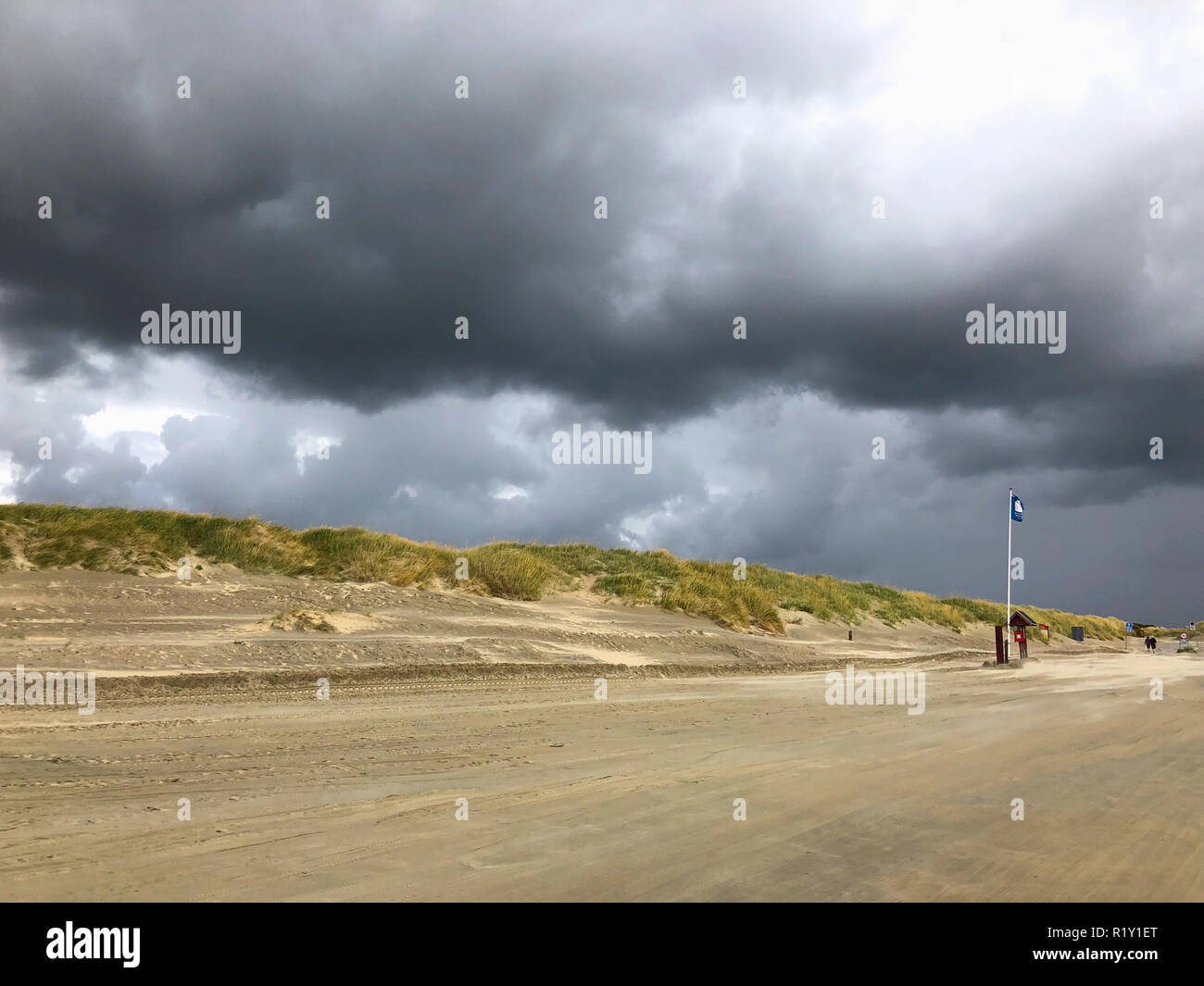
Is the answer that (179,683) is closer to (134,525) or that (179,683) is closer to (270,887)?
(270,887)

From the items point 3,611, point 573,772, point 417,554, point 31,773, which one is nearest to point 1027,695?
point 573,772

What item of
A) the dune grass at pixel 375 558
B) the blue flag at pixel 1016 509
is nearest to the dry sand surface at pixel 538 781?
the dune grass at pixel 375 558

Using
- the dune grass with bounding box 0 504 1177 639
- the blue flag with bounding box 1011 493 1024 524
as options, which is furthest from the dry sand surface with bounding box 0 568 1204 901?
the blue flag with bounding box 1011 493 1024 524

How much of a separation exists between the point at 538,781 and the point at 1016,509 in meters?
28.7

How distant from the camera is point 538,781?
7312 mm

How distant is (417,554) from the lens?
26141 mm

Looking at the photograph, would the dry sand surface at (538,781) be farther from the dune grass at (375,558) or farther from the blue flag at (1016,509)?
the blue flag at (1016,509)

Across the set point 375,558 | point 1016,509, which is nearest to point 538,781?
point 375,558

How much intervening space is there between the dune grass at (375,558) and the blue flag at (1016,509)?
29.1ft

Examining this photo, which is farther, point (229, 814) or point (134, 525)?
point (134, 525)

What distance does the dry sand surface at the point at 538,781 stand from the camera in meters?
4.84

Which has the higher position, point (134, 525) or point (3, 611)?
point (134, 525)
